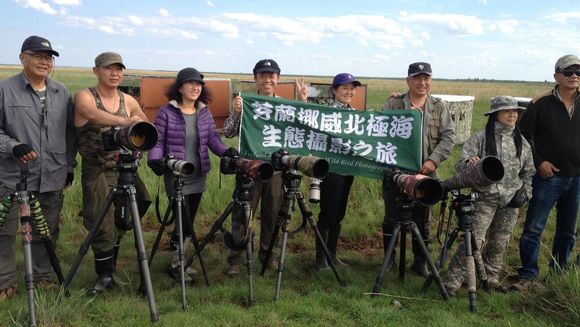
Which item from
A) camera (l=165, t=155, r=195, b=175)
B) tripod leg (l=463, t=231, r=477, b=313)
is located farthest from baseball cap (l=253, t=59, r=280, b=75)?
tripod leg (l=463, t=231, r=477, b=313)

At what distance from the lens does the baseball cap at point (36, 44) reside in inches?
169

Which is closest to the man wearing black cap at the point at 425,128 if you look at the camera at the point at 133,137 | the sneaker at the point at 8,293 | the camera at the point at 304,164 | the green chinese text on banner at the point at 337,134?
the green chinese text on banner at the point at 337,134

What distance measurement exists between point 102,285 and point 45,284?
0.55m

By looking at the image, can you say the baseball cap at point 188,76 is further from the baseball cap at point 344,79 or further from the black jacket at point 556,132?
the black jacket at point 556,132

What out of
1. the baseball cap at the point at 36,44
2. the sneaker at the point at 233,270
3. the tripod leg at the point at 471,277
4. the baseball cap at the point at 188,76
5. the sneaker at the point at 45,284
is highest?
the baseball cap at the point at 36,44

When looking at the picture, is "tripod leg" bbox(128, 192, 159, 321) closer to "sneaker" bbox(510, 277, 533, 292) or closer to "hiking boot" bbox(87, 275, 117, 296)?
"hiking boot" bbox(87, 275, 117, 296)

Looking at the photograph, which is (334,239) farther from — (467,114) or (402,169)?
(467,114)

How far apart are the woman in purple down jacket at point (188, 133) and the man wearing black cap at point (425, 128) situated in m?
2.15

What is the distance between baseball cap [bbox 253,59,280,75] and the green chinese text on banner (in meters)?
0.32

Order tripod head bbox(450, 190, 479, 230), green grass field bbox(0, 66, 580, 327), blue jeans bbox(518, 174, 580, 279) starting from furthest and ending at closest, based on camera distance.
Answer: blue jeans bbox(518, 174, 580, 279) → tripod head bbox(450, 190, 479, 230) → green grass field bbox(0, 66, 580, 327)

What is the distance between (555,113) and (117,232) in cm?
490

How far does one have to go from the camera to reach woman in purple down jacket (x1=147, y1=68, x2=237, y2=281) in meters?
4.96

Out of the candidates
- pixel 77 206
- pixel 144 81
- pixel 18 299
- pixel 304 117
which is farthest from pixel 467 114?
pixel 18 299

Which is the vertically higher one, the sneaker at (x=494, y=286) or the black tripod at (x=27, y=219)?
the black tripod at (x=27, y=219)
